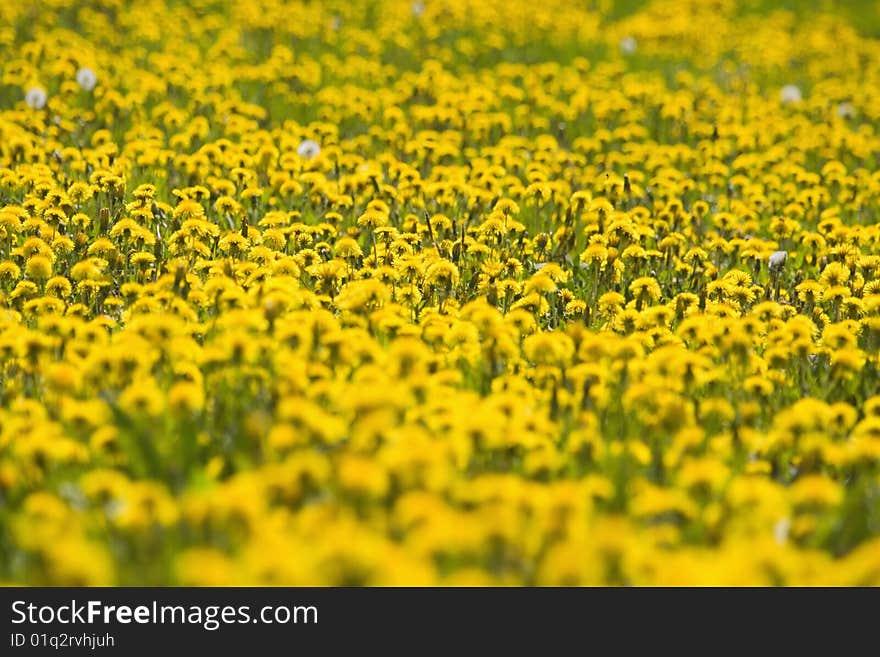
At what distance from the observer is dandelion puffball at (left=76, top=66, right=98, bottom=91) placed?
8.66m

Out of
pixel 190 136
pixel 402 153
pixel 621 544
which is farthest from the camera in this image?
pixel 402 153

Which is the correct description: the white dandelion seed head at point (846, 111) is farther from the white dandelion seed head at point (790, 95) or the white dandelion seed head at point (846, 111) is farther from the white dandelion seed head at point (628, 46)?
the white dandelion seed head at point (628, 46)

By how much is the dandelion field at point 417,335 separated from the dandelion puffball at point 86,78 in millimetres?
186

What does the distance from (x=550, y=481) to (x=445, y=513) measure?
0.81 metres

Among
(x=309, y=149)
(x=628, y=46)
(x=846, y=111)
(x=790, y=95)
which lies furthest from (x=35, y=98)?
(x=846, y=111)

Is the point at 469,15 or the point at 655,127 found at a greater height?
the point at 469,15

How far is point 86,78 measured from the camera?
871 cm

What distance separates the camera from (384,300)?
180 inches

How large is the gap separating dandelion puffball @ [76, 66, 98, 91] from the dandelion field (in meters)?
0.19

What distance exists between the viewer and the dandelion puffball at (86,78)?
8.66 meters

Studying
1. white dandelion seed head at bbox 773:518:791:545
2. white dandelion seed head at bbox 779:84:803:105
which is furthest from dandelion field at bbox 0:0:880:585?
white dandelion seed head at bbox 779:84:803:105

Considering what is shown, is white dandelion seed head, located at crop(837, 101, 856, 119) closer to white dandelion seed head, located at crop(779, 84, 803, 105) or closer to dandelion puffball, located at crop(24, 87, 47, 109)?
white dandelion seed head, located at crop(779, 84, 803, 105)
